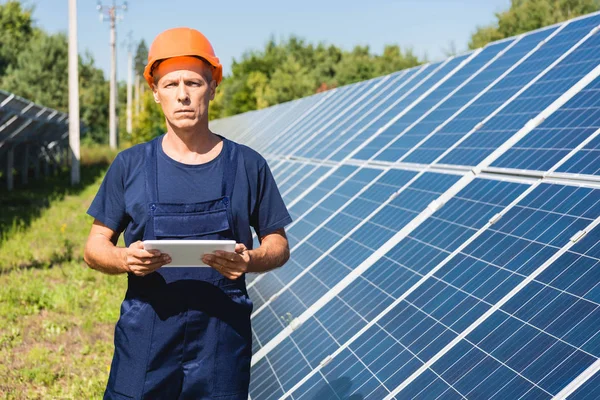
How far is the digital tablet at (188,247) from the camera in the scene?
286 cm

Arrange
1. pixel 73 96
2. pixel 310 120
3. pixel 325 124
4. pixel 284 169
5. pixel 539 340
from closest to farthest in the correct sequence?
pixel 539 340, pixel 284 169, pixel 325 124, pixel 310 120, pixel 73 96

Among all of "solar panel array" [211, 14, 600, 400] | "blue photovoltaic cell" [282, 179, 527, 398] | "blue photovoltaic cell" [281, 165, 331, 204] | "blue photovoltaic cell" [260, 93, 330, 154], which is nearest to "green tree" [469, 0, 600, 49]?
"blue photovoltaic cell" [260, 93, 330, 154]

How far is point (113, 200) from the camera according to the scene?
135 inches

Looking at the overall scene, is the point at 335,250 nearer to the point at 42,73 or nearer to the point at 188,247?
the point at 188,247

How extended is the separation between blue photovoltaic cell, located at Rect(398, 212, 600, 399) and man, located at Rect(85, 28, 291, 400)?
123cm

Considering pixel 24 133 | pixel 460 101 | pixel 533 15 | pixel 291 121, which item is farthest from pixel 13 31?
pixel 460 101

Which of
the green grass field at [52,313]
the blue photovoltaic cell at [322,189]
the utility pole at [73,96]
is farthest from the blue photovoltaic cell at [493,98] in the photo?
A: the utility pole at [73,96]

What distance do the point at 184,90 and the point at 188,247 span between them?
2.41 feet

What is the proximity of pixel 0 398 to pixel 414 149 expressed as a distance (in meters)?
4.50

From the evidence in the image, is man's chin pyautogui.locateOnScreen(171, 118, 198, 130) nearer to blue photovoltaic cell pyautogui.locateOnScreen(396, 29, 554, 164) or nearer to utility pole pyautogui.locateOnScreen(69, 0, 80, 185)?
blue photovoltaic cell pyautogui.locateOnScreen(396, 29, 554, 164)

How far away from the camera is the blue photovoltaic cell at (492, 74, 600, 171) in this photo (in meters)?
5.58

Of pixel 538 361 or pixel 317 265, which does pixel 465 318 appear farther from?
pixel 317 265

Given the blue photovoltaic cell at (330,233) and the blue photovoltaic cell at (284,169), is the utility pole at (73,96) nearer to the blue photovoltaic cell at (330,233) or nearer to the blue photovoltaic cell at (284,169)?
the blue photovoltaic cell at (284,169)

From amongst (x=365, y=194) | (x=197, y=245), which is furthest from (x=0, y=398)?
(x=197, y=245)
